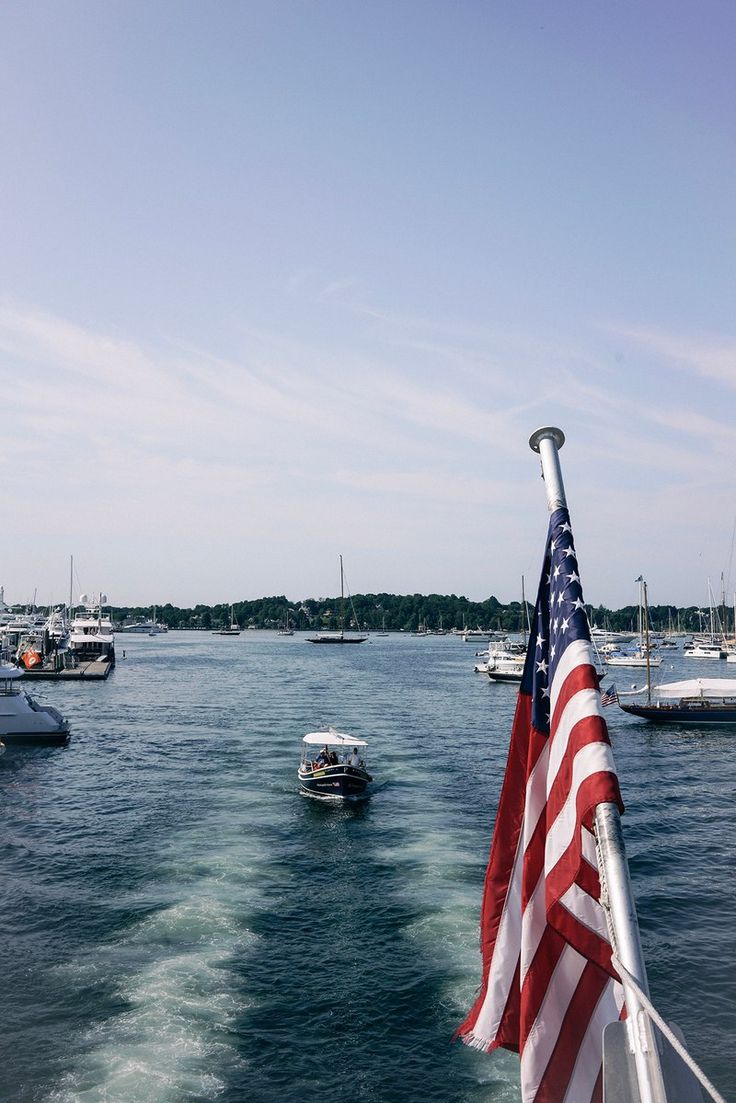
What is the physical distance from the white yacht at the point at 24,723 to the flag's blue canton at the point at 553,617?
2274 inches

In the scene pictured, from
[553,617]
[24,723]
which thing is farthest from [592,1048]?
[24,723]

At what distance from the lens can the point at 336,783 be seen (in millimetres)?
42438

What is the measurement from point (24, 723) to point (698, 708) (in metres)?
58.8

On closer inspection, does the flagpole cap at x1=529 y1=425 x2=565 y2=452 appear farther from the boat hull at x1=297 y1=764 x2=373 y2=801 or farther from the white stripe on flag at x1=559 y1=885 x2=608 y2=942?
the boat hull at x1=297 y1=764 x2=373 y2=801

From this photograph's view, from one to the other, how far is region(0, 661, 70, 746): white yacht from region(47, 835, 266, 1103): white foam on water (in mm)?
33209

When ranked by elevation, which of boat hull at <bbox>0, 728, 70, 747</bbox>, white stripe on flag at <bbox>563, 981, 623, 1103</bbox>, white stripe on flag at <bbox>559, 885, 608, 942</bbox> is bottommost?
boat hull at <bbox>0, 728, 70, 747</bbox>

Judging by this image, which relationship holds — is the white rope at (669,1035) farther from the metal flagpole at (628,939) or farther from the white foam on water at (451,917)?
the white foam on water at (451,917)

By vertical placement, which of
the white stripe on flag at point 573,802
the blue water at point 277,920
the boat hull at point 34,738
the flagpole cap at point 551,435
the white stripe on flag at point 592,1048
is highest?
the flagpole cap at point 551,435

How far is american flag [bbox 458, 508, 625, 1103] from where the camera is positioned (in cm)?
641

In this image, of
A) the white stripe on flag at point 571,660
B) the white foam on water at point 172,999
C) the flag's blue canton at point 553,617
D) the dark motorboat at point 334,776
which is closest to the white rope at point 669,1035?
the white stripe on flag at point 571,660

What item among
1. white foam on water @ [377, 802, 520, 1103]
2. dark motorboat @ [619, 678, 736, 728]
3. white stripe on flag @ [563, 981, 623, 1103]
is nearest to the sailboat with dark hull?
dark motorboat @ [619, 678, 736, 728]

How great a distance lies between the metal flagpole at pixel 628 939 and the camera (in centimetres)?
466

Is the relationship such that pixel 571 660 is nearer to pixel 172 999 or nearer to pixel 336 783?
pixel 172 999

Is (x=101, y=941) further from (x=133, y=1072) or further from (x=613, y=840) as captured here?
(x=613, y=840)
